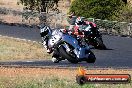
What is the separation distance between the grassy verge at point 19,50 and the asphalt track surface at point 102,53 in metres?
2.07

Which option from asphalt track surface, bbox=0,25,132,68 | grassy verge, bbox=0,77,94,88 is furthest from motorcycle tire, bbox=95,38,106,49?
grassy verge, bbox=0,77,94,88

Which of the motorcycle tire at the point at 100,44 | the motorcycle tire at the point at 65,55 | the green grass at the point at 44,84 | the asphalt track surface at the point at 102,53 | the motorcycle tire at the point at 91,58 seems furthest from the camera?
the motorcycle tire at the point at 100,44

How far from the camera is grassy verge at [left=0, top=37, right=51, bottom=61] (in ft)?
100

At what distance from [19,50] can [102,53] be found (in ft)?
18.4

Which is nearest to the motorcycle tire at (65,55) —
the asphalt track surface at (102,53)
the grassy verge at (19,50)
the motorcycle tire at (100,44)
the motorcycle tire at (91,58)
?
the asphalt track surface at (102,53)

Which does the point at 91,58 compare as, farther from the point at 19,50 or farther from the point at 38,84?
the point at 19,50

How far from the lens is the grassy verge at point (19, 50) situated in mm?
30491

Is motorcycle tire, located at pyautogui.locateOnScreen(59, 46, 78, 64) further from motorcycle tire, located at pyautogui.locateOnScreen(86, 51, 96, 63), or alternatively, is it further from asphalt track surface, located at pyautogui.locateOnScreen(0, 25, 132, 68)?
motorcycle tire, located at pyautogui.locateOnScreen(86, 51, 96, 63)

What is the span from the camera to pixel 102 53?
1282 inches

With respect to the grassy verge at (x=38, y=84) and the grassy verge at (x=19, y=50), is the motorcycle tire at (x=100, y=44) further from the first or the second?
Result: the grassy verge at (x=38, y=84)

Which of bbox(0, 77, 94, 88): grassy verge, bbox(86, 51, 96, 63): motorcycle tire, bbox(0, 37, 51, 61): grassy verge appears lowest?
bbox(0, 37, 51, 61): grassy verge

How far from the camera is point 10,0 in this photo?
8388 cm

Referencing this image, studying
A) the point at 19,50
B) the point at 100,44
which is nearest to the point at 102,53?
the point at 100,44

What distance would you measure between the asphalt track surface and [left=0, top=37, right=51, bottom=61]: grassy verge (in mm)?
2068
